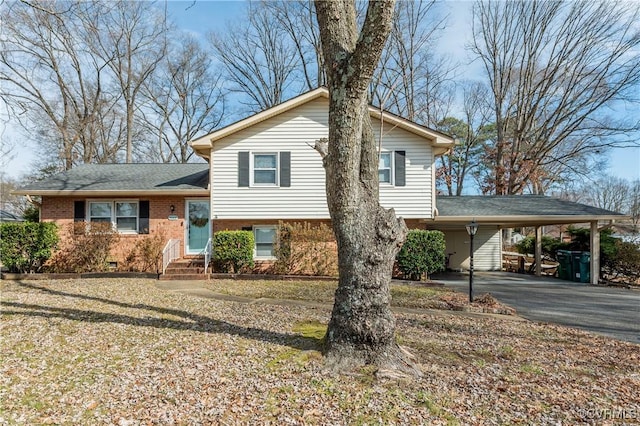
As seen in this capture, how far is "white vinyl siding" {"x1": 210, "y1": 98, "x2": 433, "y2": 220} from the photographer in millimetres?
12414

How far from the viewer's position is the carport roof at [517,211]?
1170 cm

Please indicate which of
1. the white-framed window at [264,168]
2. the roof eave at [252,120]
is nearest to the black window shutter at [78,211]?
the roof eave at [252,120]

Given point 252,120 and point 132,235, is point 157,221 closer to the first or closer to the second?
point 132,235

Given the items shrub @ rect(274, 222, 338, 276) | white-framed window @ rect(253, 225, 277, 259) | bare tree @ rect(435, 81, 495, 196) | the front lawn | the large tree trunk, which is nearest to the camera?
the large tree trunk

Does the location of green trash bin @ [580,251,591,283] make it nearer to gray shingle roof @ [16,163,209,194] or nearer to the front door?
the front door

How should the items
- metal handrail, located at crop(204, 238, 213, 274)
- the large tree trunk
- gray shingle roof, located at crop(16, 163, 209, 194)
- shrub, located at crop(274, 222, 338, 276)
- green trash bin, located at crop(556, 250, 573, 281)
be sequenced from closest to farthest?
the large tree trunk < metal handrail, located at crop(204, 238, 213, 274) < shrub, located at crop(274, 222, 338, 276) < gray shingle roof, located at crop(16, 163, 209, 194) < green trash bin, located at crop(556, 250, 573, 281)

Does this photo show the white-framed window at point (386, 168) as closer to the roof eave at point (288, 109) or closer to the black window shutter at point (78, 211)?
the roof eave at point (288, 109)

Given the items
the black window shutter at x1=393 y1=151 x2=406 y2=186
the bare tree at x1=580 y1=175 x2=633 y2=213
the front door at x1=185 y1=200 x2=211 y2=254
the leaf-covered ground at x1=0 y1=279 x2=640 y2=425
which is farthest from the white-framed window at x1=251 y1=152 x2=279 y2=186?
the bare tree at x1=580 y1=175 x2=633 y2=213

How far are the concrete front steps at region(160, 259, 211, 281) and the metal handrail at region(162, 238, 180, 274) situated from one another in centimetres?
16

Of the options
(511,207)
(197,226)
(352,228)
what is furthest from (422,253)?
(197,226)

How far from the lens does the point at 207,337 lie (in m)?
4.86

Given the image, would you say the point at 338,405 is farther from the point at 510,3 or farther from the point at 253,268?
the point at 510,3

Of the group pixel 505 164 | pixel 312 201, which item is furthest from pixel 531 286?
pixel 505 164

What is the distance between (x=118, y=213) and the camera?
504 inches
